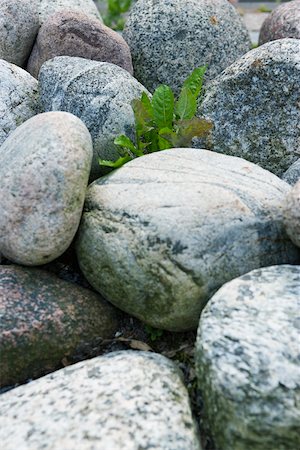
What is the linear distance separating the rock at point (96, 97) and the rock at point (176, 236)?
0.48 m

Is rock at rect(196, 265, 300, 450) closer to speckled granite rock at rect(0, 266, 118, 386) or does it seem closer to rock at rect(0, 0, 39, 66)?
speckled granite rock at rect(0, 266, 118, 386)

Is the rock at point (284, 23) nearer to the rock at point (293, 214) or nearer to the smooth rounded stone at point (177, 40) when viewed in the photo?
the smooth rounded stone at point (177, 40)

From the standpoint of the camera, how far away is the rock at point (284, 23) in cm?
480

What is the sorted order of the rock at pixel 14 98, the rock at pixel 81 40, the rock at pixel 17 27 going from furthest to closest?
the rock at pixel 17 27 → the rock at pixel 81 40 → the rock at pixel 14 98

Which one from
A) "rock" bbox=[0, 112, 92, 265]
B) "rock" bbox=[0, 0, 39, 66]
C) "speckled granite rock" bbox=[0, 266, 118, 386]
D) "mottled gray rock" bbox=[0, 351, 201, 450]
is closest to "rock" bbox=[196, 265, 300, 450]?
"mottled gray rock" bbox=[0, 351, 201, 450]

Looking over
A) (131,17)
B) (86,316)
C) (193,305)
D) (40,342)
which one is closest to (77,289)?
(86,316)

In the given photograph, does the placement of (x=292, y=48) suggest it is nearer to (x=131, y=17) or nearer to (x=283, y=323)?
(x=131, y=17)

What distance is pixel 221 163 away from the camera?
3271 millimetres

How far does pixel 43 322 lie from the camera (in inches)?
116

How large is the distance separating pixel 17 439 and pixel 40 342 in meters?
0.64

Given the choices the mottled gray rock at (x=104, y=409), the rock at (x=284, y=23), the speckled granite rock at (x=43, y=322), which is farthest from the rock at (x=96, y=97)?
the rock at (x=284, y=23)

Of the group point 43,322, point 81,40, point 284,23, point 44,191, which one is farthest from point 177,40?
point 43,322

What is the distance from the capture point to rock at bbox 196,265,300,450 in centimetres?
228

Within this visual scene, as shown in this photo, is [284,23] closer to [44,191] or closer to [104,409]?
[44,191]
